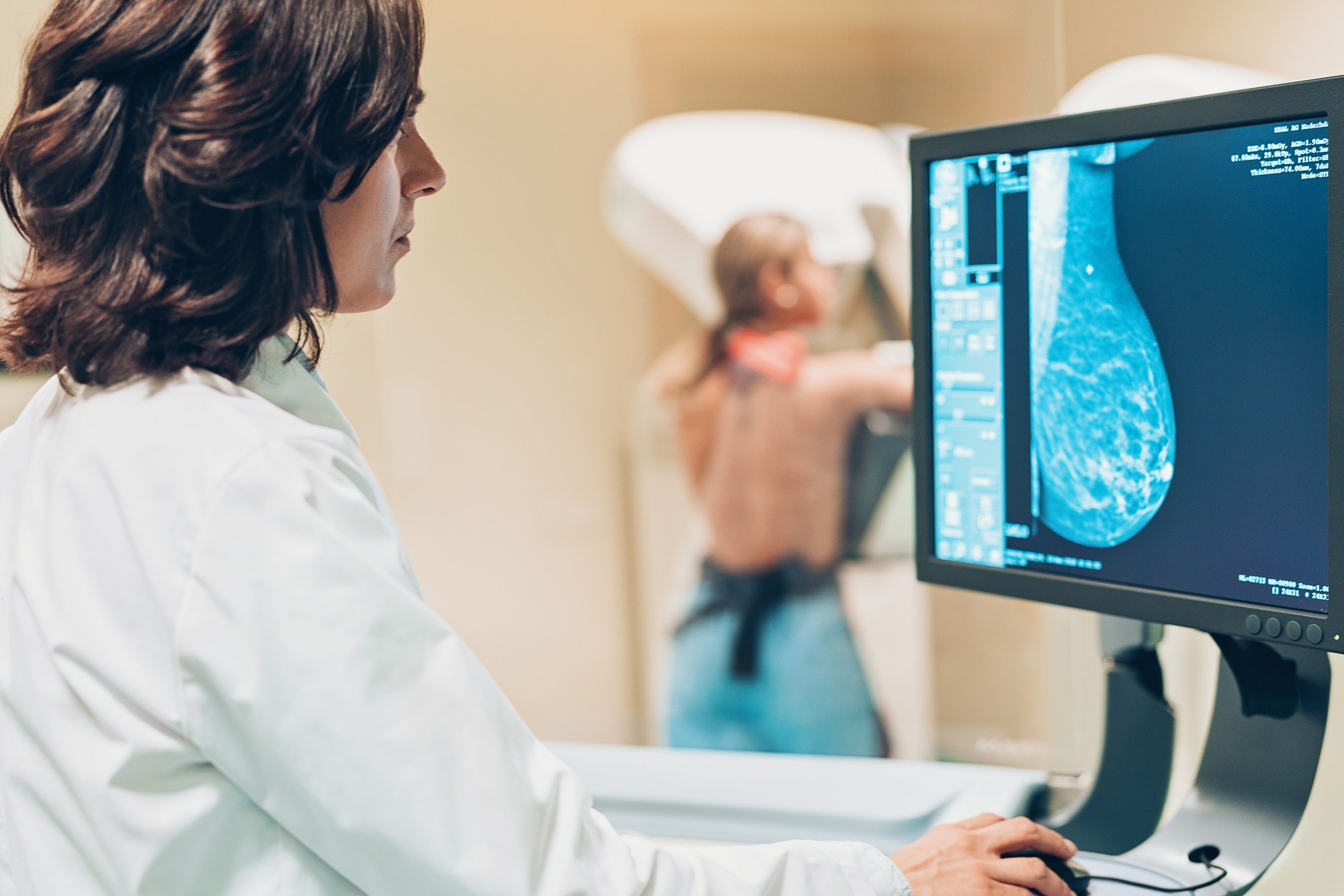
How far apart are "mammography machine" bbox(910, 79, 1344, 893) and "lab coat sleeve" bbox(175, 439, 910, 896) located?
1.39 ft

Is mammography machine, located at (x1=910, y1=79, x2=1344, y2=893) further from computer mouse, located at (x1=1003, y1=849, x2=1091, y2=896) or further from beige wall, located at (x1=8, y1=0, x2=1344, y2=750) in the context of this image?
beige wall, located at (x1=8, y1=0, x2=1344, y2=750)

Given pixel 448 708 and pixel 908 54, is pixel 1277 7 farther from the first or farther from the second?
pixel 908 54

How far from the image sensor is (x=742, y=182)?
2512 millimetres

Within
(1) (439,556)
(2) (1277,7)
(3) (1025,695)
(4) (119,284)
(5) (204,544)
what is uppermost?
(2) (1277,7)

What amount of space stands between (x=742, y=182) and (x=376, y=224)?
187 centimetres

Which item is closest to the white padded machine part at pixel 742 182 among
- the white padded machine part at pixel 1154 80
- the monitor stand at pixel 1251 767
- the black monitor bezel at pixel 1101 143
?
the white padded machine part at pixel 1154 80

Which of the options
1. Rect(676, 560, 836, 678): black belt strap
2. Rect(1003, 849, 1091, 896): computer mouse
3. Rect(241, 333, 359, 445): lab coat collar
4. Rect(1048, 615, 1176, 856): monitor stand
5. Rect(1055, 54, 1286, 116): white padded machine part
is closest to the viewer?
Rect(241, 333, 359, 445): lab coat collar

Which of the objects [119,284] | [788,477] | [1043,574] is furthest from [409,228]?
[788,477]

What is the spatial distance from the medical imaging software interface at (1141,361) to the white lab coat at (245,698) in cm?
39

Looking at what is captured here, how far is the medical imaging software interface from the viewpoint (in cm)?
70

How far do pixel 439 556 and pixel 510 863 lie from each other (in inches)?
78.1

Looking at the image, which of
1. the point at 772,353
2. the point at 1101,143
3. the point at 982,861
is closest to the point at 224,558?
the point at 982,861

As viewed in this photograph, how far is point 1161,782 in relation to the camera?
917 mm

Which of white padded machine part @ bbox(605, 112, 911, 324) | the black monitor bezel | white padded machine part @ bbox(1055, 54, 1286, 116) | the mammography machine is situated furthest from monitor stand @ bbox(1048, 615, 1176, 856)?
white padded machine part @ bbox(605, 112, 911, 324)
